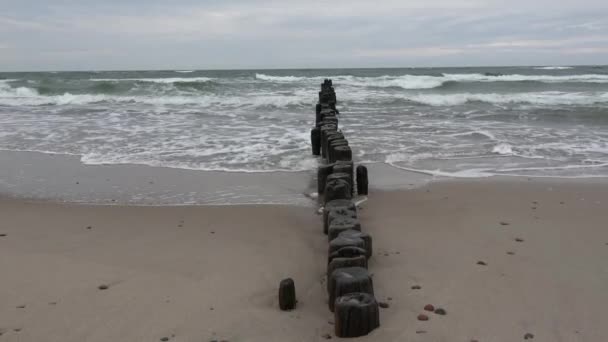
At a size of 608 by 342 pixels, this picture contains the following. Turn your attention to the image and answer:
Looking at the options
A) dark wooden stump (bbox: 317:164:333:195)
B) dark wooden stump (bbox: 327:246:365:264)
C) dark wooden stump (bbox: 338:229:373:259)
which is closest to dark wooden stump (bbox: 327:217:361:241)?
dark wooden stump (bbox: 338:229:373:259)

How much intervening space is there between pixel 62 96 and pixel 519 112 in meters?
21.0

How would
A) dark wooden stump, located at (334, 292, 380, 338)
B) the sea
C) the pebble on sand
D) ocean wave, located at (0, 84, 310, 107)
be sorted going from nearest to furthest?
dark wooden stump, located at (334, 292, 380, 338) → the pebble on sand → the sea → ocean wave, located at (0, 84, 310, 107)

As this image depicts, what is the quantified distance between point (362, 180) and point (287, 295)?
327 centimetres

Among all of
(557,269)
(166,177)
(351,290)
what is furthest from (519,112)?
(351,290)

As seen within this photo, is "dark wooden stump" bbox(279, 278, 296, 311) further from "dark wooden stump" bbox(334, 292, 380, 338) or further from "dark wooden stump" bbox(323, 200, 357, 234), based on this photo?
"dark wooden stump" bbox(323, 200, 357, 234)

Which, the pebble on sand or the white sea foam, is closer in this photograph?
the pebble on sand

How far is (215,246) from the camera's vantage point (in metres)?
4.66

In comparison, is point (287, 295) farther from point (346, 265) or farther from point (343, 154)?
point (343, 154)

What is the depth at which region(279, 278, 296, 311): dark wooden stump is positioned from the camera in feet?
10.7

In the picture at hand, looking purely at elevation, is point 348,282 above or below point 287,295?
above

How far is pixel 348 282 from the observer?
121 inches

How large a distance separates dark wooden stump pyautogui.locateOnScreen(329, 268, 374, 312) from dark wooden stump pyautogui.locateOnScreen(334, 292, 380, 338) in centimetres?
8

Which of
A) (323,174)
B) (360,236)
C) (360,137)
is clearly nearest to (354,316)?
(360,236)

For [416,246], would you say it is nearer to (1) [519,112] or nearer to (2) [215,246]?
(2) [215,246]
